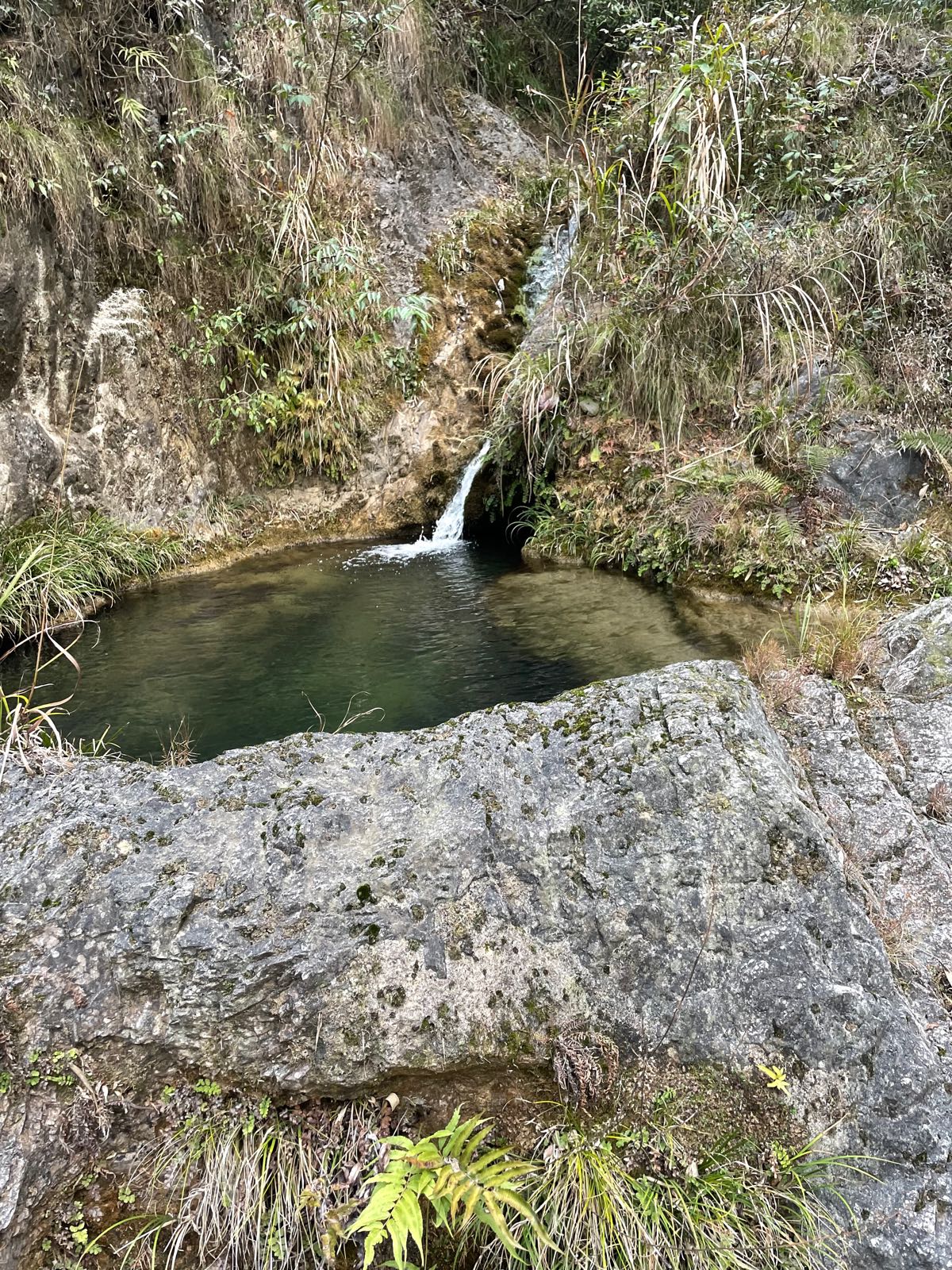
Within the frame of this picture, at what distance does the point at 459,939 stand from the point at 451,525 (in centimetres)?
566

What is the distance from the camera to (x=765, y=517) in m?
5.00

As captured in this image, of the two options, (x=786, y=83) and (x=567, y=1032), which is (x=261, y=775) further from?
(x=786, y=83)

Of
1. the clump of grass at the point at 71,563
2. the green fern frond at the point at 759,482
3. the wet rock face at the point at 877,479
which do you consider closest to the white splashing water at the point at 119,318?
the clump of grass at the point at 71,563

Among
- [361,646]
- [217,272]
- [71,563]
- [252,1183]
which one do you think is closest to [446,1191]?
[252,1183]

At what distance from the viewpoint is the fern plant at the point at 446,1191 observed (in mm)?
1474

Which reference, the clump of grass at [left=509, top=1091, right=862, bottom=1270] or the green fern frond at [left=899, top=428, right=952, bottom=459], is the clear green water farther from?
the clump of grass at [left=509, top=1091, right=862, bottom=1270]

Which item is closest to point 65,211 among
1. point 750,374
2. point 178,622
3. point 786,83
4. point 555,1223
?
point 178,622

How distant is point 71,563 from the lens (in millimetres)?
5395

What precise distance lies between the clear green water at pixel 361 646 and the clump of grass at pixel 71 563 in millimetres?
253

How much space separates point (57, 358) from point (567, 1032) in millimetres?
6489

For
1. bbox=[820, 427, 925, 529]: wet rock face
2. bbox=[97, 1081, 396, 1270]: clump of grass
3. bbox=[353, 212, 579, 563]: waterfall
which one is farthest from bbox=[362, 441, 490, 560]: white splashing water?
bbox=[97, 1081, 396, 1270]: clump of grass

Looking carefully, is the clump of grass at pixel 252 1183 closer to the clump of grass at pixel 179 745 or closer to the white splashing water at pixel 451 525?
the clump of grass at pixel 179 745

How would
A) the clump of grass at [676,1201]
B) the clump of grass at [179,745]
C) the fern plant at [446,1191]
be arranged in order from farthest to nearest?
the clump of grass at [179,745] < the clump of grass at [676,1201] < the fern plant at [446,1191]

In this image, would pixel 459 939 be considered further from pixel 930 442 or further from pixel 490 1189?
pixel 930 442
